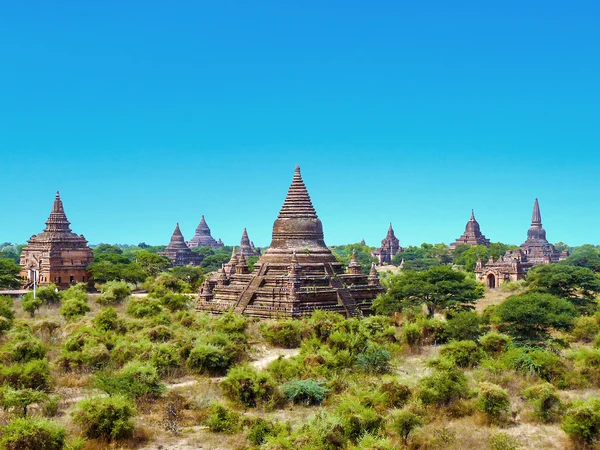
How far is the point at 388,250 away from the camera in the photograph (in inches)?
6053

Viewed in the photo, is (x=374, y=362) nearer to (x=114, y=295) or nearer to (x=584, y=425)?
(x=584, y=425)

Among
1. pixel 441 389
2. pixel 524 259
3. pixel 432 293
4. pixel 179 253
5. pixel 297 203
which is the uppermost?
pixel 179 253

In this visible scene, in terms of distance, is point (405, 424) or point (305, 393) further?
point (305, 393)

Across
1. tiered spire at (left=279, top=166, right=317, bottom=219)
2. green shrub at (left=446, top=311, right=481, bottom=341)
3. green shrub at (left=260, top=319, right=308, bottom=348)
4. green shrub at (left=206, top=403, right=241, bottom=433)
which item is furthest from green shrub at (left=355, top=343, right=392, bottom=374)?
tiered spire at (left=279, top=166, right=317, bottom=219)

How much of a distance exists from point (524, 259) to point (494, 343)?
77485 millimetres

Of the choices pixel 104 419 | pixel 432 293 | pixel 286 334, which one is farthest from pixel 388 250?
pixel 104 419

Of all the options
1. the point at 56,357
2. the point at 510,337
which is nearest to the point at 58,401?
the point at 56,357

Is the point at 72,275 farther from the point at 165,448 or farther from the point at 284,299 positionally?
the point at 165,448

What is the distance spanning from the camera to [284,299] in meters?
41.1

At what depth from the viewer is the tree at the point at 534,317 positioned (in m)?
32.4

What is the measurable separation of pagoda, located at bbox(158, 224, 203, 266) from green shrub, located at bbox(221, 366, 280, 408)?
321 feet

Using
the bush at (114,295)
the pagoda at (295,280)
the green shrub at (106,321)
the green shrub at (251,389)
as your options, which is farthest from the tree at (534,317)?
the bush at (114,295)

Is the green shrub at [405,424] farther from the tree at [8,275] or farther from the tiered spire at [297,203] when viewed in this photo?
Answer: the tree at [8,275]

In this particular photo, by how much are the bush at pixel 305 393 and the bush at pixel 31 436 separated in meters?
7.77
